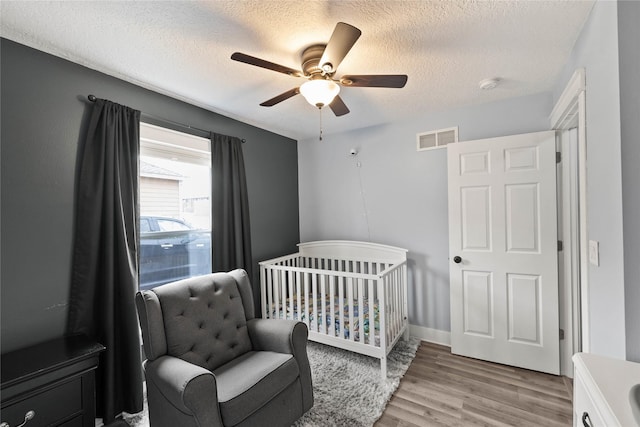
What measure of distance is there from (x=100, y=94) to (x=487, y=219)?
3.29 m

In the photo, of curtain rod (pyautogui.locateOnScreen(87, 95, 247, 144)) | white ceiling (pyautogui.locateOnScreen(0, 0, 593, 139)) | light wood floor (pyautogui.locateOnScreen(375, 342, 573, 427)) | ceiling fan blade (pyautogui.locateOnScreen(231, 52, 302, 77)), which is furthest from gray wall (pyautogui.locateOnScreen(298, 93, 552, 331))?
ceiling fan blade (pyautogui.locateOnScreen(231, 52, 302, 77))

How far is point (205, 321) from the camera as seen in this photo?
6.21ft

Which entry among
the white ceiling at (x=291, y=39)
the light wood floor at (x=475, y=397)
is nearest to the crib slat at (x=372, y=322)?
the light wood floor at (x=475, y=397)

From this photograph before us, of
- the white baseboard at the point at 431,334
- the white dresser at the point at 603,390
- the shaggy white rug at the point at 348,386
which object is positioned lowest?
the shaggy white rug at the point at 348,386

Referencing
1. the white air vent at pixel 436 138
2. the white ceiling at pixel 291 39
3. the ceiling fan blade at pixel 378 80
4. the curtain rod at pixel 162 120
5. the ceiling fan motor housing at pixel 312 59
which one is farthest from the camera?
the white air vent at pixel 436 138

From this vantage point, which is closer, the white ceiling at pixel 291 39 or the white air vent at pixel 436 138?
the white ceiling at pixel 291 39

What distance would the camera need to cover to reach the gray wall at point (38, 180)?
1.58m

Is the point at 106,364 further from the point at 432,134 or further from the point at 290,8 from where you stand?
the point at 432,134

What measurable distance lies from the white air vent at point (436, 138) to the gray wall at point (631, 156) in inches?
67.6

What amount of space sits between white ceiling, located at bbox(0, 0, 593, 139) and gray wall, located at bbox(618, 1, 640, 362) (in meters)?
0.41

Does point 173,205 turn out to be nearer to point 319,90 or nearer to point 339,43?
point 319,90

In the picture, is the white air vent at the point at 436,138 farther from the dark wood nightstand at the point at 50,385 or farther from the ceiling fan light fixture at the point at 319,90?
the dark wood nightstand at the point at 50,385

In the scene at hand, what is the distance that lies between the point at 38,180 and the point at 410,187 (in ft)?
10.0

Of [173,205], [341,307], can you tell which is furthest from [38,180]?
[341,307]
